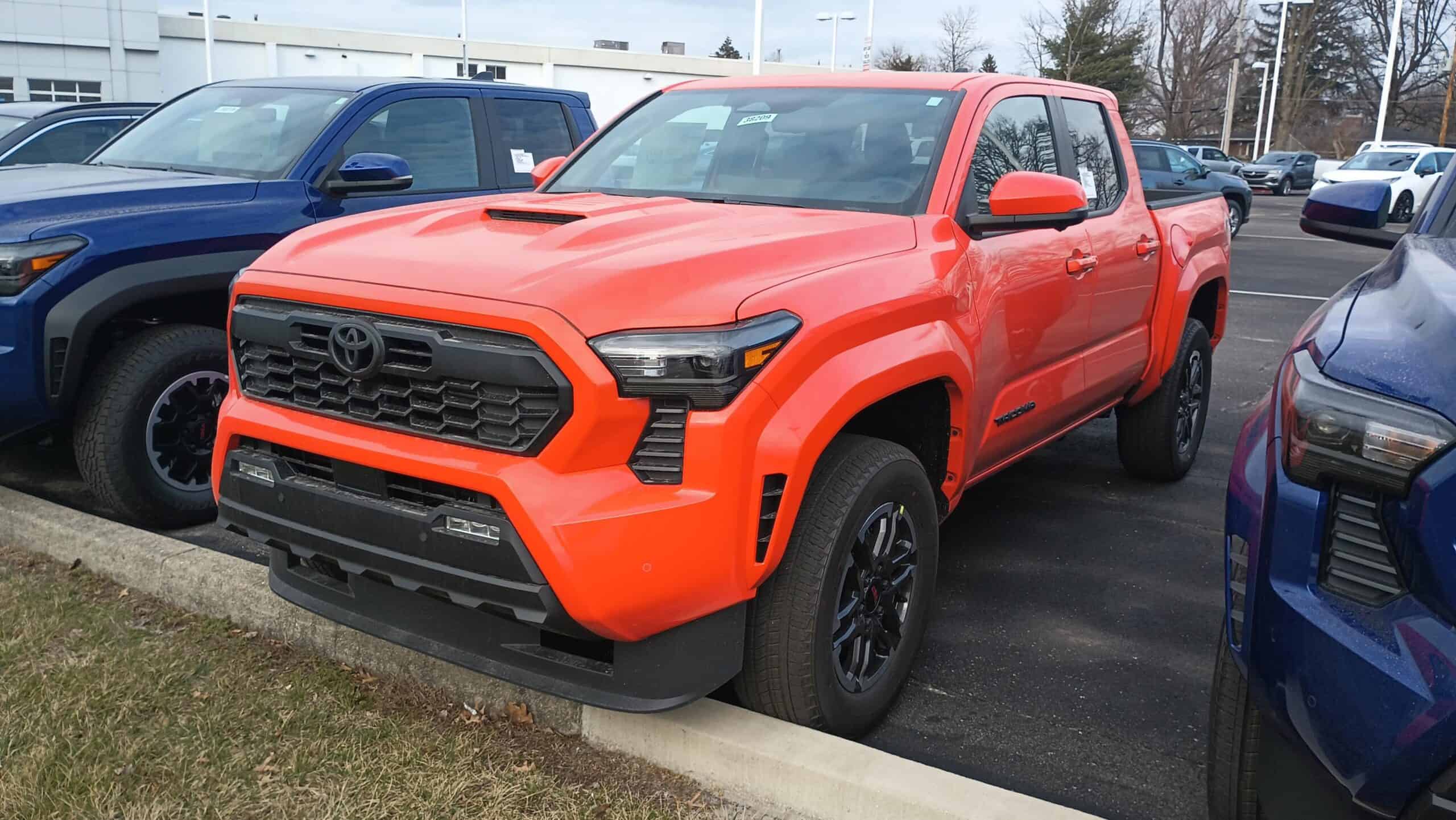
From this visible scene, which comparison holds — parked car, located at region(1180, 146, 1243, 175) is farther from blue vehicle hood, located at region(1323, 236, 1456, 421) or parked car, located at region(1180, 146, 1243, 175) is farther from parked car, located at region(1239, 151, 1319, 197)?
blue vehicle hood, located at region(1323, 236, 1456, 421)

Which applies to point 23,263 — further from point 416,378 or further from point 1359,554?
point 1359,554

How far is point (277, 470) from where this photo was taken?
2982 millimetres

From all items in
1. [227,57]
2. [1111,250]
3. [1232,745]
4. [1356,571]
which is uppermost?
[227,57]

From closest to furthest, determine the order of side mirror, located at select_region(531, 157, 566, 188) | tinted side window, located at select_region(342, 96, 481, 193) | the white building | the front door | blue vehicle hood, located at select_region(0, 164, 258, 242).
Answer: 1. the front door
2. blue vehicle hood, located at select_region(0, 164, 258, 242)
3. side mirror, located at select_region(531, 157, 566, 188)
4. tinted side window, located at select_region(342, 96, 481, 193)
5. the white building

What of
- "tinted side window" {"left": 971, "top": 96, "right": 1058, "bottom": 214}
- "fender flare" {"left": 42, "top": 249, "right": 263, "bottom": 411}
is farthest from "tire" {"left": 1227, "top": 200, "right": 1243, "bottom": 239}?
"fender flare" {"left": 42, "top": 249, "right": 263, "bottom": 411}

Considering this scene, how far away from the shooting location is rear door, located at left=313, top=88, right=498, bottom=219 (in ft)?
18.0

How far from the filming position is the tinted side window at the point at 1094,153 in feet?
15.7

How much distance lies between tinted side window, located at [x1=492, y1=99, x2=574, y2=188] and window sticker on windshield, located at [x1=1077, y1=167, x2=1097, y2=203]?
292 cm

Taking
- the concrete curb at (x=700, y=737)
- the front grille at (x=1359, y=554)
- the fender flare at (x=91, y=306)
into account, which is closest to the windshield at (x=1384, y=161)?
the fender flare at (x=91, y=306)

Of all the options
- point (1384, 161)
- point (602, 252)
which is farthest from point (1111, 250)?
point (1384, 161)

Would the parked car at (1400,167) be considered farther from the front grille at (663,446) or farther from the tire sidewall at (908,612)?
the front grille at (663,446)

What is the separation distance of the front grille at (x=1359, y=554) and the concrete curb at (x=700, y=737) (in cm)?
93

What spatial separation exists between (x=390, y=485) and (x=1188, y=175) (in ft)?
70.9

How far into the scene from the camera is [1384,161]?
1199 inches
